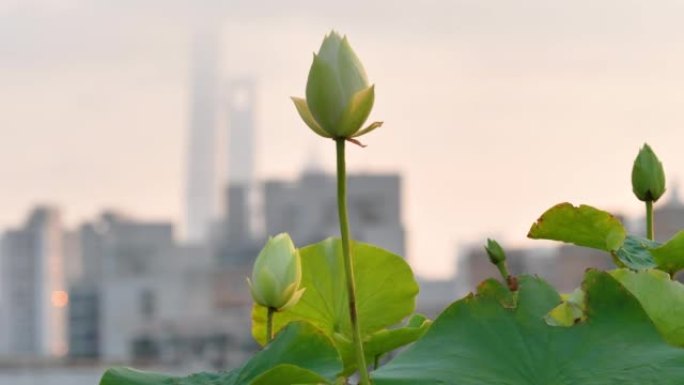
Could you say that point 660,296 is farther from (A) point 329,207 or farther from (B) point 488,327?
(A) point 329,207

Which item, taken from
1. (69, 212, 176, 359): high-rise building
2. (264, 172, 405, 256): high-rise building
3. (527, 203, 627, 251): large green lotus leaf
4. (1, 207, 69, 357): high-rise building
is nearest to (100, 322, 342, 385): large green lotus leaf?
(527, 203, 627, 251): large green lotus leaf

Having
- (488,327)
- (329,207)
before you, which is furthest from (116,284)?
(488,327)

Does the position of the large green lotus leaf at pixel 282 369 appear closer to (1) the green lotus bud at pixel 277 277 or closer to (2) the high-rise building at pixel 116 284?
(1) the green lotus bud at pixel 277 277

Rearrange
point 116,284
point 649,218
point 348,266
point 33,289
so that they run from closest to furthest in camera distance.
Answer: point 348,266 → point 649,218 → point 116,284 → point 33,289

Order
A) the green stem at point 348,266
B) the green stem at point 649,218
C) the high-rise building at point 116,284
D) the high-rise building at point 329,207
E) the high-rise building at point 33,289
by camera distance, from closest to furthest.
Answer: the green stem at point 348,266 < the green stem at point 649,218 < the high-rise building at point 329,207 < the high-rise building at point 116,284 < the high-rise building at point 33,289

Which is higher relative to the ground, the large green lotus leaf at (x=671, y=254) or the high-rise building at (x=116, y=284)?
the large green lotus leaf at (x=671, y=254)

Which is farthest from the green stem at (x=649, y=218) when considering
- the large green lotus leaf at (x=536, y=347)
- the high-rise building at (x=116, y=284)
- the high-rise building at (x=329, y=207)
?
the high-rise building at (x=116, y=284)
